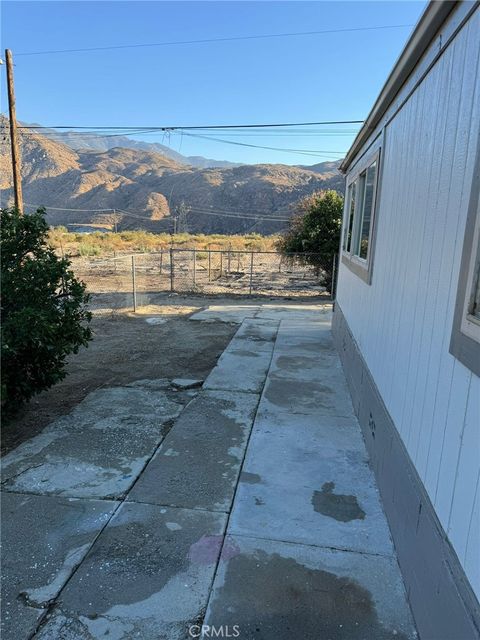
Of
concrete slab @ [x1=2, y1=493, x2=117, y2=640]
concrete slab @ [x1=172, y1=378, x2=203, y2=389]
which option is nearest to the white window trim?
concrete slab @ [x1=2, y1=493, x2=117, y2=640]

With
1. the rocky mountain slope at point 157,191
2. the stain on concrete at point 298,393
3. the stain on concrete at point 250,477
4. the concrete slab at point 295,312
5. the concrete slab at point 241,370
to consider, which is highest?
the rocky mountain slope at point 157,191

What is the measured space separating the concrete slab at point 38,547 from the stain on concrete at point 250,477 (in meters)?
0.97

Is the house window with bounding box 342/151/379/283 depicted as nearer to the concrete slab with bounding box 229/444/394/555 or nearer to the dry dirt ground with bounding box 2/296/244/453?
the concrete slab with bounding box 229/444/394/555

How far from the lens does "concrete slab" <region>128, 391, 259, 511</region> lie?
305 centimetres

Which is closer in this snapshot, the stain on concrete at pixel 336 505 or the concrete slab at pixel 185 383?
the stain on concrete at pixel 336 505

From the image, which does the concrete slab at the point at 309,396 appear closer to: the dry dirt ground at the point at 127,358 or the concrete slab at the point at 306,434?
the concrete slab at the point at 306,434

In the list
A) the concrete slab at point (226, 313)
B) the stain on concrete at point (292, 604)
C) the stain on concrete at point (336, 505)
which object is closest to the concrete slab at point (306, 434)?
the stain on concrete at point (336, 505)

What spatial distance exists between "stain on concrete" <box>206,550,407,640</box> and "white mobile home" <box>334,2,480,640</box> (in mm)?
278

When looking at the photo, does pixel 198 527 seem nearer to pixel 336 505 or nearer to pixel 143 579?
pixel 143 579

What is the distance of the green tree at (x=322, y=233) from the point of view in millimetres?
15081

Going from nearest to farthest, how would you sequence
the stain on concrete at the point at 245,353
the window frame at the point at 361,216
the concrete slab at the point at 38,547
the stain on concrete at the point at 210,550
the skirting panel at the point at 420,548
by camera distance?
1. the skirting panel at the point at 420,548
2. the concrete slab at the point at 38,547
3. the stain on concrete at the point at 210,550
4. the window frame at the point at 361,216
5. the stain on concrete at the point at 245,353

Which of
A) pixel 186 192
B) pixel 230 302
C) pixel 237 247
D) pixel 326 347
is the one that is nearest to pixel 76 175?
pixel 186 192

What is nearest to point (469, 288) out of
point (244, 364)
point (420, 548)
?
point (420, 548)

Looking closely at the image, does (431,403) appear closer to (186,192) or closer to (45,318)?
(45,318)
